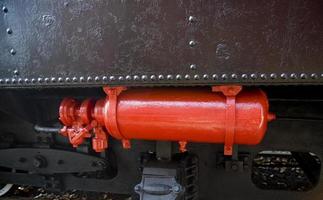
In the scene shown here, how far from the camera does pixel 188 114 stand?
1.82 metres

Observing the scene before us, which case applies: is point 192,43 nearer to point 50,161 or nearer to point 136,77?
point 136,77

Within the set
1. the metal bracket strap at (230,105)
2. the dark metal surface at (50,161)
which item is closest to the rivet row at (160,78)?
the metal bracket strap at (230,105)

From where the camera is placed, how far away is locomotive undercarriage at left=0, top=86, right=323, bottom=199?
2299mm

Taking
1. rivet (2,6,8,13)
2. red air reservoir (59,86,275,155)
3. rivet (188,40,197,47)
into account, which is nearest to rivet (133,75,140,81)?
red air reservoir (59,86,275,155)

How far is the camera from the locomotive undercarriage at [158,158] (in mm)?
2299

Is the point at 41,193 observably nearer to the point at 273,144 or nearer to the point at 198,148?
the point at 198,148

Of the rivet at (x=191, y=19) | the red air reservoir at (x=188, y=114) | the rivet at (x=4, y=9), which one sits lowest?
the red air reservoir at (x=188, y=114)

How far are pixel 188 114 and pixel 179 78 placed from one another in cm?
22

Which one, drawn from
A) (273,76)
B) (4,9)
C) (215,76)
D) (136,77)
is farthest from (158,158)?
(4,9)

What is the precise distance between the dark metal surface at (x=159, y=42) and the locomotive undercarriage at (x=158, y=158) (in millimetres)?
612

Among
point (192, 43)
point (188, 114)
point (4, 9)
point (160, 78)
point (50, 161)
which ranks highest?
point (4, 9)

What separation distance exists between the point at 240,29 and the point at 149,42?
48 cm

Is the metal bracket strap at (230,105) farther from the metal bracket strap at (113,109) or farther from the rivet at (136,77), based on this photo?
the metal bracket strap at (113,109)

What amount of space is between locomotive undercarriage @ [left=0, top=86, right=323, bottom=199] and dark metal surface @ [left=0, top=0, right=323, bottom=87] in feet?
2.01
